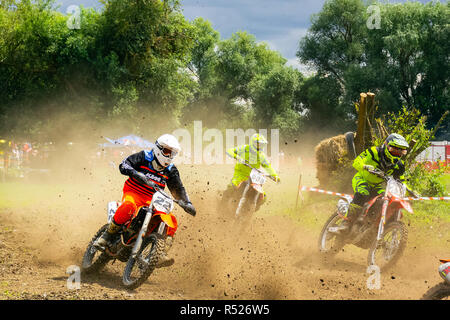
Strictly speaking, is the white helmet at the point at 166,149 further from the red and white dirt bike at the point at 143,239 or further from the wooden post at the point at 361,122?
the wooden post at the point at 361,122

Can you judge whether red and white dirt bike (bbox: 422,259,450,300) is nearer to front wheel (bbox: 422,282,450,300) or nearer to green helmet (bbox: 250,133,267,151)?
front wheel (bbox: 422,282,450,300)

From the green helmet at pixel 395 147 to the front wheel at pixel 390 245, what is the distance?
121 centimetres

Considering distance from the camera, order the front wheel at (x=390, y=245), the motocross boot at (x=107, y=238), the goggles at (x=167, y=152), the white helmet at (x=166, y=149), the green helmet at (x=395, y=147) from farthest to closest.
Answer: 1. the green helmet at (x=395, y=147)
2. the front wheel at (x=390, y=245)
3. the motocross boot at (x=107, y=238)
4. the goggles at (x=167, y=152)
5. the white helmet at (x=166, y=149)

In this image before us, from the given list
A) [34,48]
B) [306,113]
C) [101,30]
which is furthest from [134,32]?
[306,113]

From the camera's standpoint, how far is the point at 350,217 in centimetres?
934

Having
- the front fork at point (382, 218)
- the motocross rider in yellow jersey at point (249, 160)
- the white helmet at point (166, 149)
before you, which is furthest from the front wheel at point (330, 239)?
the white helmet at point (166, 149)

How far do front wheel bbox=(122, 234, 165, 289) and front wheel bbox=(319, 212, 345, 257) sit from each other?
386 centimetres

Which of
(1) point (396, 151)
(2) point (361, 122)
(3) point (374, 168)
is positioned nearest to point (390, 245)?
(3) point (374, 168)

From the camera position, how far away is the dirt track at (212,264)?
7211mm

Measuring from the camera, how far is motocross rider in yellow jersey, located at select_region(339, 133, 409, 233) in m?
8.83

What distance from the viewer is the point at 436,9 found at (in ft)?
150

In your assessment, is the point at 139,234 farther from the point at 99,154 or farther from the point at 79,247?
the point at 99,154

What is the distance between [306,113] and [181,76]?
27940mm

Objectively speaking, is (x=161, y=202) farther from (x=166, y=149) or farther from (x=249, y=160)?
(x=249, y=160)
